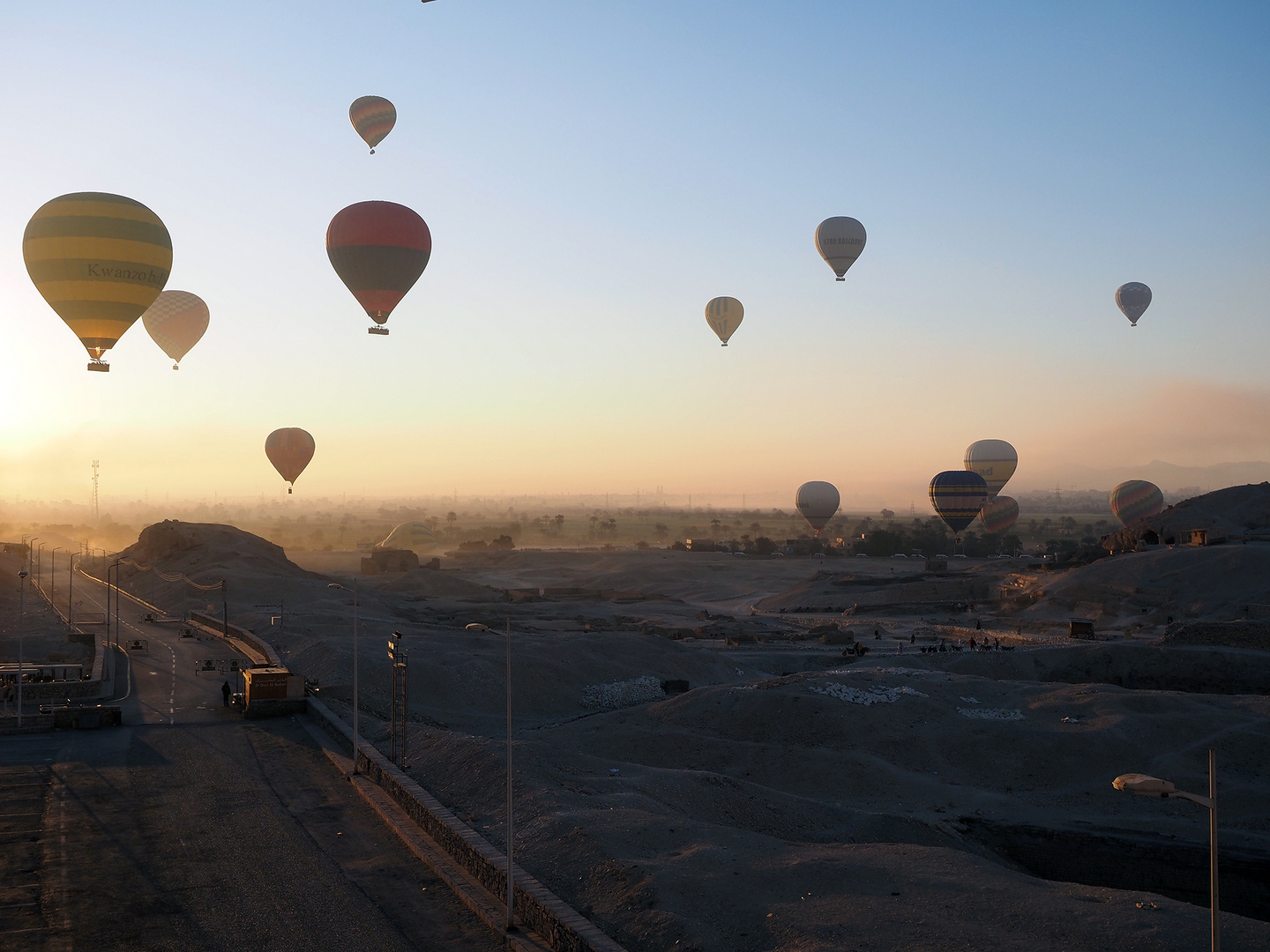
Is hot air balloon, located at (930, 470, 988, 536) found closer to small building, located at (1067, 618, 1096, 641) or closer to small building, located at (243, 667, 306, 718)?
small building, located at (1067, 618, 1096, 641)

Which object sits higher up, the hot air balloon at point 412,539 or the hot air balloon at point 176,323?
the hot air balloon at point 176,323

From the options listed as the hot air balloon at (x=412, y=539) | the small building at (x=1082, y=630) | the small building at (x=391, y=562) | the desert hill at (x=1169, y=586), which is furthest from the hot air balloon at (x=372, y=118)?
the hot air balloon at (x=412, y=539)

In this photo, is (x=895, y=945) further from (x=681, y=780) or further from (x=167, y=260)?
(x=167, y=260)

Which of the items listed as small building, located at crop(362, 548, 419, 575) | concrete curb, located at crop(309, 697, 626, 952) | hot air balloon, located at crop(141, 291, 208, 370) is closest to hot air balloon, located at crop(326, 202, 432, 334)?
hot air balloon, located at crop(141, 291, 208, 370)

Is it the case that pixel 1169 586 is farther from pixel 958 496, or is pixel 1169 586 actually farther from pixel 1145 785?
pixel 1145 785

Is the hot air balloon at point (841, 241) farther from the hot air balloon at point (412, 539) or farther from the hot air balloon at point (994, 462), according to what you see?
the hot air balloon at point (412, 539)

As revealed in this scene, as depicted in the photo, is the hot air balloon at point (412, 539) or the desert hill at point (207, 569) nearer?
the desert hill at point (207, 569)

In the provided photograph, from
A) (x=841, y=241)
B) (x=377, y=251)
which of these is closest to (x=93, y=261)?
(x=377, y=251)
